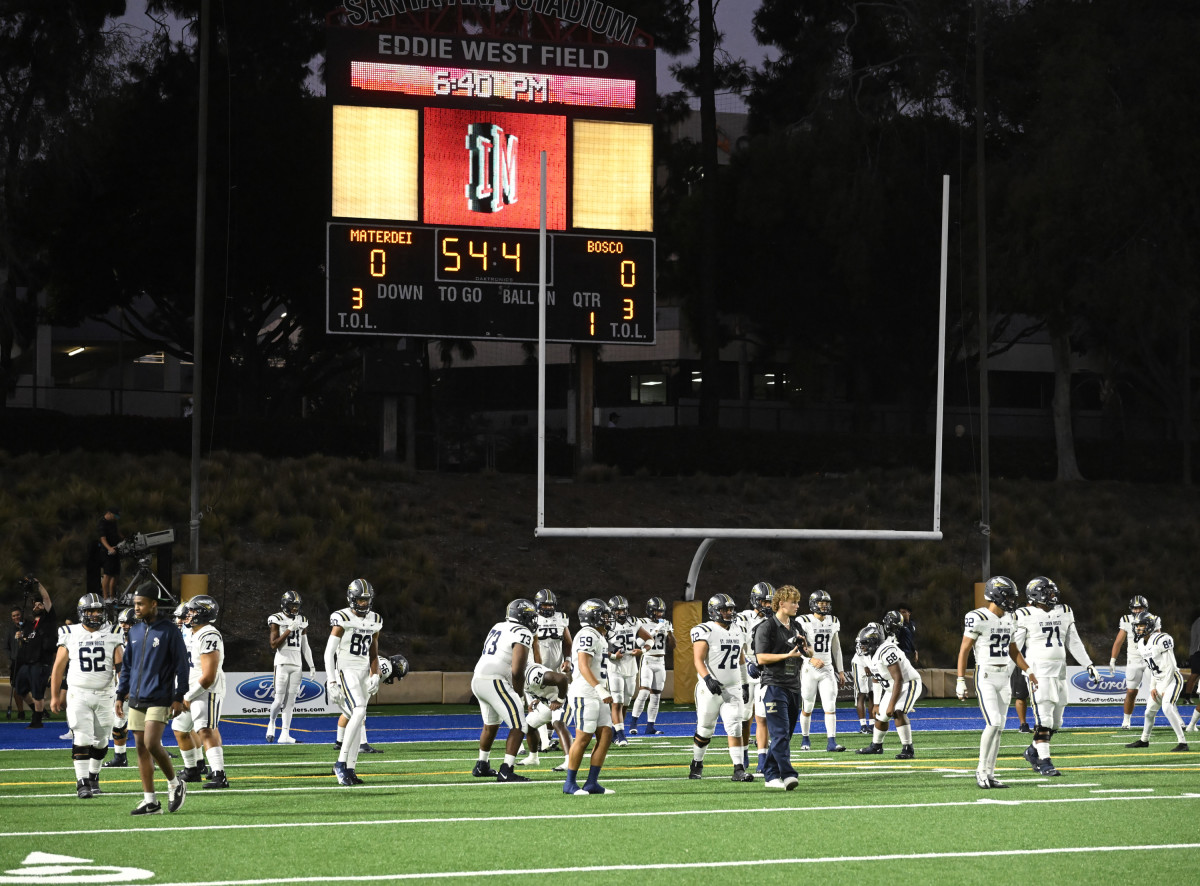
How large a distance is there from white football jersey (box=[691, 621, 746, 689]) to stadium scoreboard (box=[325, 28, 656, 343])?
41.1ft

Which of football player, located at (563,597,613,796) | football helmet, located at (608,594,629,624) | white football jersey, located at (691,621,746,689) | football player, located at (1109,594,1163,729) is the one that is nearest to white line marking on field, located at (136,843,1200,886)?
football player, located at (563,597,613,796)

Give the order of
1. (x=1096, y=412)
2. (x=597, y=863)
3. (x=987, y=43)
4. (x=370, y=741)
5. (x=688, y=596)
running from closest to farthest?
1. (x=597, y=863)
2. (x=370, y=741)
3. (x=688, y=596)
4. (x=987, y=43)
5. (x=1096, y=412)

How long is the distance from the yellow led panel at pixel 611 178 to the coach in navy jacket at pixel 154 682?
1671cm

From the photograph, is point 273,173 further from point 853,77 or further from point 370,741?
point 370,741

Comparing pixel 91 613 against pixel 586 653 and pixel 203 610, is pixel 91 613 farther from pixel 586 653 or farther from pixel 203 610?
pixel 586 653

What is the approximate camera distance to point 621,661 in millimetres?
17938

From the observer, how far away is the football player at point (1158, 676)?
17.4m

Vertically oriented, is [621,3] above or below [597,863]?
above

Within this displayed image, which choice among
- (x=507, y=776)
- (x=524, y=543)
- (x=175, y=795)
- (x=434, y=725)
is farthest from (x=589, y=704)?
(x=524, y=543)

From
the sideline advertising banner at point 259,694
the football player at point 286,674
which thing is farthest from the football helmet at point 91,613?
the sideline advertising banner at point 259,694

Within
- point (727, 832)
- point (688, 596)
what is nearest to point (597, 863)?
point (727, 832)

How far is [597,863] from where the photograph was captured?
9383 millimetres

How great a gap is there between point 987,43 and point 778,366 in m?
13.8

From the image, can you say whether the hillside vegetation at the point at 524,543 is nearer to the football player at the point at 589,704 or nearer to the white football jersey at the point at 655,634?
the white football jersey at the point at 655,634
